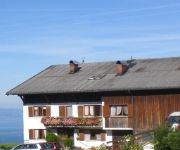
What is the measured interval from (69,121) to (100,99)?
3889 millimetres

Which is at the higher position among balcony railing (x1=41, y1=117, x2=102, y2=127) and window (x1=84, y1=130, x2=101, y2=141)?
balcony railing (x1=41, y1=117, x2=102, y2=127)

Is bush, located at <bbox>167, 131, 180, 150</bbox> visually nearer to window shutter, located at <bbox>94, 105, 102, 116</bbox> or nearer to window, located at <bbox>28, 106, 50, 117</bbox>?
window shutter, located at <bbox>94, 105, 102, 116</bbox>

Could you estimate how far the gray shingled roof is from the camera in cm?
6275

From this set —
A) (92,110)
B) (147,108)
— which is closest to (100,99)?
(92,110)

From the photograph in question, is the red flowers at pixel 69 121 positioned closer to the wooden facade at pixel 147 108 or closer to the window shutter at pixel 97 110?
the window shutter at pixel 97 110

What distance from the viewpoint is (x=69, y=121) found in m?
66.9

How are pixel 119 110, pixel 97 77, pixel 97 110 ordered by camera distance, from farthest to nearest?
pixel 97 77, pixel 97 110, pixel 119 110

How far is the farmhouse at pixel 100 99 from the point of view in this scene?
204 feet

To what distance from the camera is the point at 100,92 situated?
65.0m

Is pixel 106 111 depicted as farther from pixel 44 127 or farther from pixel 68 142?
pixel 44 127

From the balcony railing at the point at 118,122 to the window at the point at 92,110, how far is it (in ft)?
6.54

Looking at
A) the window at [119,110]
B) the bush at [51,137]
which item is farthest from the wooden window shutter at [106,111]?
the bush at [51,137]

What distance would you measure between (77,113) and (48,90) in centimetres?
368

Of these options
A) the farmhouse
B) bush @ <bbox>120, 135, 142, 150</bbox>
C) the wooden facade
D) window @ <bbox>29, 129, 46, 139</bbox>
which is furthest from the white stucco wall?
bush @ <bbox>120, 135, 142, 150</bbox>
